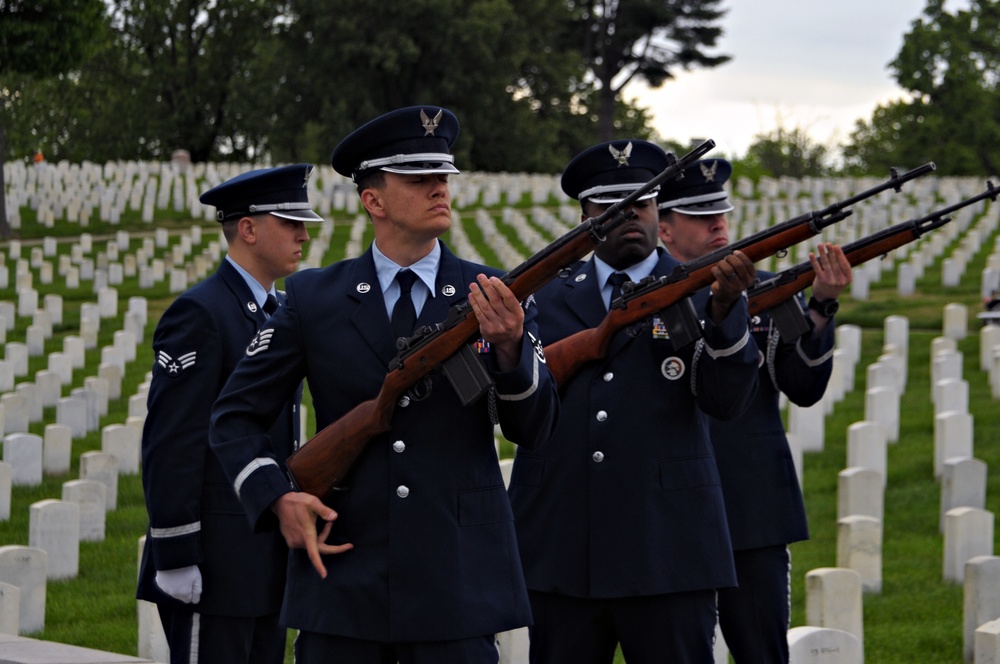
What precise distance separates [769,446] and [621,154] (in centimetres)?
123

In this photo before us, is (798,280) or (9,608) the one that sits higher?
(798,280)

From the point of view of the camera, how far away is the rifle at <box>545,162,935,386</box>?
4.51 m

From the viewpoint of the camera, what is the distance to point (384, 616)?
11.9ft

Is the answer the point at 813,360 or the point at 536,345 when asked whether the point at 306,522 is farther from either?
the point at 813,360

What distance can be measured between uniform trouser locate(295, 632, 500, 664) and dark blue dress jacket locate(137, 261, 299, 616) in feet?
3.06

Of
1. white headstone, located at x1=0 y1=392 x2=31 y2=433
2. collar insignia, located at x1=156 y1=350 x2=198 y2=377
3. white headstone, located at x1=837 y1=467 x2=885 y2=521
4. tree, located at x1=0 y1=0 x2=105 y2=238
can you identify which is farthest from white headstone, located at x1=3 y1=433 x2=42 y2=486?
A: tree, located at x1=0 y1=0 x2=105 y2=238

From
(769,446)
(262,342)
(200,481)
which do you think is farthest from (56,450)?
(262,342)

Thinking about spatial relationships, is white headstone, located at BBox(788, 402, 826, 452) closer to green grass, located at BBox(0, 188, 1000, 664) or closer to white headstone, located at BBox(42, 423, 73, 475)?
green grass, located at BBox(0, 188, 1000, 664)

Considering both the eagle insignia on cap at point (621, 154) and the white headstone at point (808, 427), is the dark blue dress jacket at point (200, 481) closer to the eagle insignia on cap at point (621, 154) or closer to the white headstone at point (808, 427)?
the eagle insignia on cap at point (621, 154)

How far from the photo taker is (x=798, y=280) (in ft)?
17.4

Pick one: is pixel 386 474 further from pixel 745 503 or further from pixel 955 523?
pixel 955 523

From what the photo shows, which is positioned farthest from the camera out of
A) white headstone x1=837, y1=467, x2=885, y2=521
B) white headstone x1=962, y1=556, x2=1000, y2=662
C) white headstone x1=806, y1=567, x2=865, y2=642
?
white headstone x1=837, y1=467, x2=885, y2=521

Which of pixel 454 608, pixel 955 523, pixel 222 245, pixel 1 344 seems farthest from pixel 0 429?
pixel 222 245

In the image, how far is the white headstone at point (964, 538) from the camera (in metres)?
8.12
